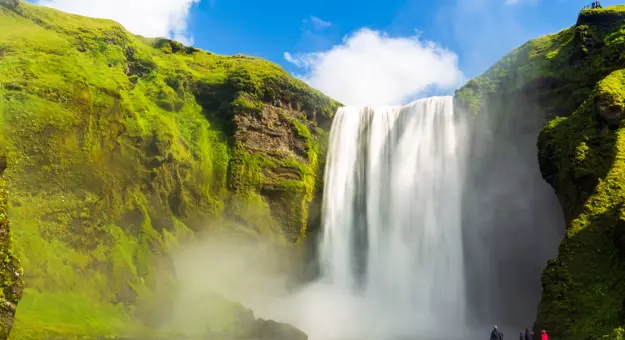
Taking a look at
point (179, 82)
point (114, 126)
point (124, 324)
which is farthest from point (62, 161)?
point (179, 82)

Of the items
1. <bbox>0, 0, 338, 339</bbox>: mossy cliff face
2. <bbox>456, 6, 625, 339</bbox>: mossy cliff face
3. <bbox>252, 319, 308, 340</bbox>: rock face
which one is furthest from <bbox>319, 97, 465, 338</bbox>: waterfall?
<bbox>252, 319, 308, 340</bbox>: rock face

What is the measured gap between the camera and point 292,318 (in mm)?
39656

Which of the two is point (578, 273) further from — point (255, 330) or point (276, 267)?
point (276, 267)

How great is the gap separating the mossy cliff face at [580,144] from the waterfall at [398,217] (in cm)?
627

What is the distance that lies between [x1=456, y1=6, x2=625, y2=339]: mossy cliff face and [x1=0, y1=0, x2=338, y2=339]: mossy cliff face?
20.6 m

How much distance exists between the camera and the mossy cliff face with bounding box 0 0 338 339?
2628 cm

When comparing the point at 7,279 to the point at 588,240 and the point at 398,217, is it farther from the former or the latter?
the point at 398,217

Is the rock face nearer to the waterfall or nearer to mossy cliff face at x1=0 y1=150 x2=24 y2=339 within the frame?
the waterfall

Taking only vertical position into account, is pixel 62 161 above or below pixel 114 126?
below

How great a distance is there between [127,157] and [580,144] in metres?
30.4

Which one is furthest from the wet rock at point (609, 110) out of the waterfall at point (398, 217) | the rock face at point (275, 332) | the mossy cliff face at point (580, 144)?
the rock face at point (275, 332)

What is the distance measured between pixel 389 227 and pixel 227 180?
53.2 feet

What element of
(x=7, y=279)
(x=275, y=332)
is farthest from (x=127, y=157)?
(x=7, y=279)

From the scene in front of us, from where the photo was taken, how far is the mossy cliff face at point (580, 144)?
68.7 feet
